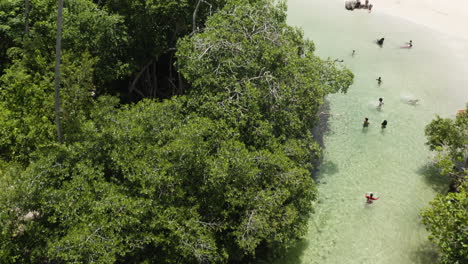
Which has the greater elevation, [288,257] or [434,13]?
[434,13]

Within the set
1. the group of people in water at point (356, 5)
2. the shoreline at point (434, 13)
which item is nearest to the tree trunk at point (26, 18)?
the group of people in water at point (356, 5)

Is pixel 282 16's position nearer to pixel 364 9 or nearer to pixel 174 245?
A: pixel 174 245

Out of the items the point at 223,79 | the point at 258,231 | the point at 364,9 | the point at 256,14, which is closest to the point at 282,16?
the point at 256,14

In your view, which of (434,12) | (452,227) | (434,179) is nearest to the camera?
(452,227)

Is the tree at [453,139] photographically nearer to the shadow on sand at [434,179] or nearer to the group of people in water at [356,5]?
the shadow on sand at [434,179]

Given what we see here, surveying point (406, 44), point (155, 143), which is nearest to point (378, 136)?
point (406, 44)

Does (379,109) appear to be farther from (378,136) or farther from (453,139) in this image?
(453,139)

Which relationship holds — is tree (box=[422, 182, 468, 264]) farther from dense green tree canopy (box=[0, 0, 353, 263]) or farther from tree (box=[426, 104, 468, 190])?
dense green tree canopy (box=[0, 0, 353, 263])
